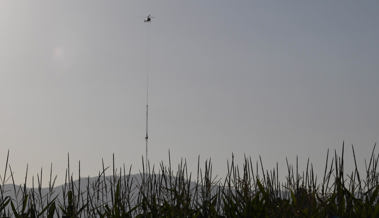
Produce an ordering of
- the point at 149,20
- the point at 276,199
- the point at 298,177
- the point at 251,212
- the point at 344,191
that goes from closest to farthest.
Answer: the point at 251,212, the point at 344,191, the point at 276,199, the point at 298,177, the point at 149,20

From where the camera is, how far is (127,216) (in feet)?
13.1

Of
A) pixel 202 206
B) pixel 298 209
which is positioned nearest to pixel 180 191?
pixel 202 206

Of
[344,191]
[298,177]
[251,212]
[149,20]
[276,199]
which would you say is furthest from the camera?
[149,20]

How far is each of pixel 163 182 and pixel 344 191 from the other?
1892mm

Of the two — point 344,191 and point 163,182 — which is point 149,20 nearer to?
point 163,182

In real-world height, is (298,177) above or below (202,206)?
above

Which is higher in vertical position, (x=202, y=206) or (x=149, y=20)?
(x=149, y=20)

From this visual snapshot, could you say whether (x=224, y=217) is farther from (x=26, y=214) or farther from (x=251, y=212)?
(x=26, y=214)

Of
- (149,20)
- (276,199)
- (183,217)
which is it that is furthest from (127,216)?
(149,20)

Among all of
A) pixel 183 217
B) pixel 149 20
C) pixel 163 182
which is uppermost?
pixel 149 20

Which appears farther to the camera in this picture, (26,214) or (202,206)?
(202,206)

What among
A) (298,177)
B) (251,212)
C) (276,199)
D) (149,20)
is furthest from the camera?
(149,20)

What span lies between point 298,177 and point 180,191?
122 cm

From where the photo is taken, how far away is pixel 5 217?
12.5 feet
